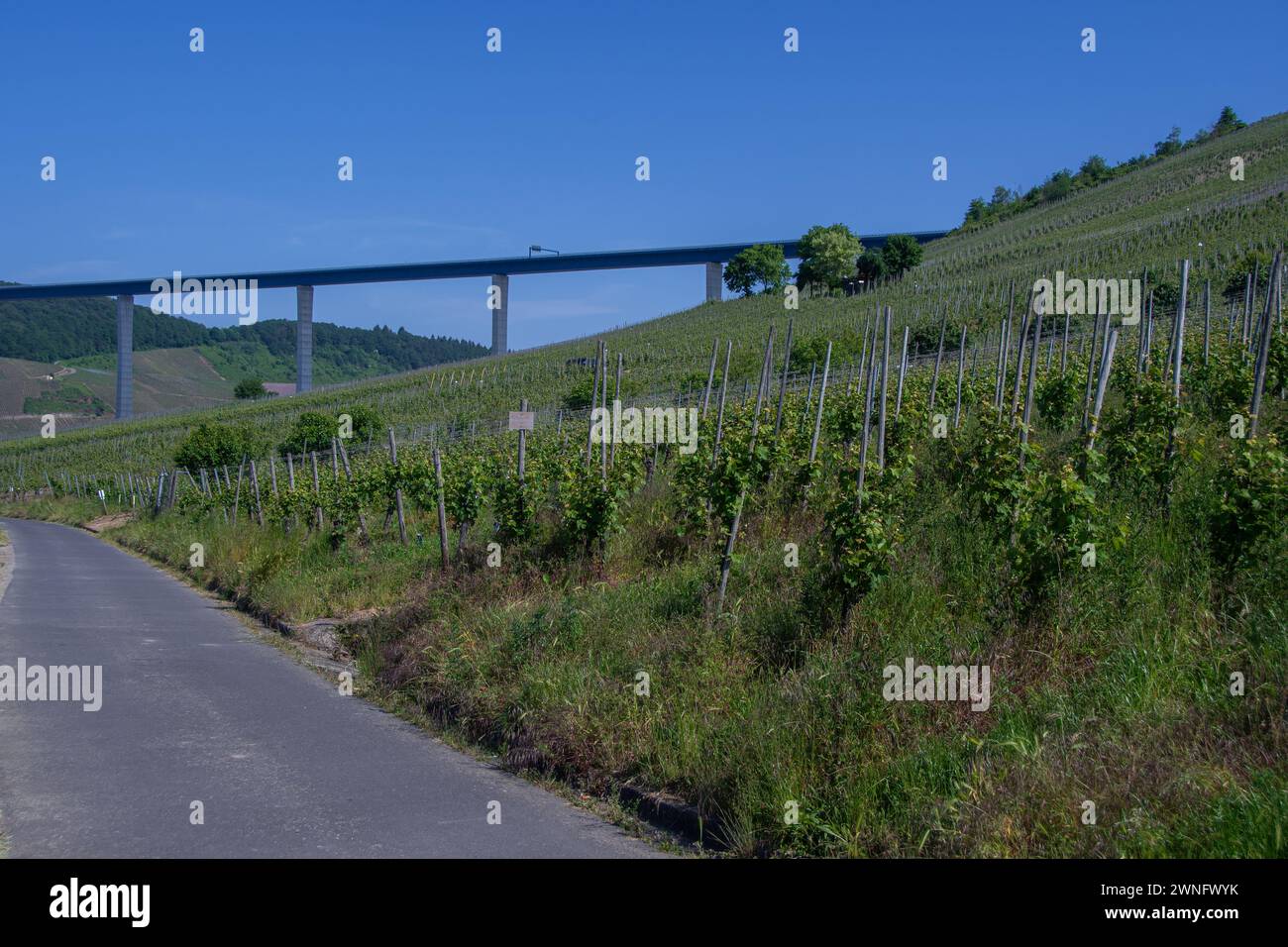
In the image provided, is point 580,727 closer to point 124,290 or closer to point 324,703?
point 324,703

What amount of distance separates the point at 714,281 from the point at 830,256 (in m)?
24.9

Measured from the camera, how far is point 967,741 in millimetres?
5668

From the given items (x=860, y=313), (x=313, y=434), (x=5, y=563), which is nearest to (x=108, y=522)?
(x=313, y=434)

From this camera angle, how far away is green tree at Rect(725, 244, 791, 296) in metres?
109

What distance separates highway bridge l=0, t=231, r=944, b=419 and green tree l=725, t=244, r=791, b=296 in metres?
3.16

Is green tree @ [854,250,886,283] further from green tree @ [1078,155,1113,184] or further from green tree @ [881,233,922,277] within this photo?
green tree @ [1078,155,1113,184]

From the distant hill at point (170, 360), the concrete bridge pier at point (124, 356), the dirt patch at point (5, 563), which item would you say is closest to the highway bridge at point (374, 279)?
the concrete bridge pier at point (124, 356)

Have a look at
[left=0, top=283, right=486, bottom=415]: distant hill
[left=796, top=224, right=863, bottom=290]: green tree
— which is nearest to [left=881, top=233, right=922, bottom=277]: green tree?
[left=796, top=224, right=863, bottom=290]: green tree

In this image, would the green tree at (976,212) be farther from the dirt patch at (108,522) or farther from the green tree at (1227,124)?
the dirt patch at (108,522)

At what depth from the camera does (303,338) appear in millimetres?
100250

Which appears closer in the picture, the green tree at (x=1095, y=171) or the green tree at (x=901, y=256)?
the green tree at (x=901, y=256)

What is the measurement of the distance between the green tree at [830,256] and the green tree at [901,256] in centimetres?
346

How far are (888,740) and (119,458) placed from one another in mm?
75026

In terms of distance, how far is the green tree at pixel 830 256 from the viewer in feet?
321
